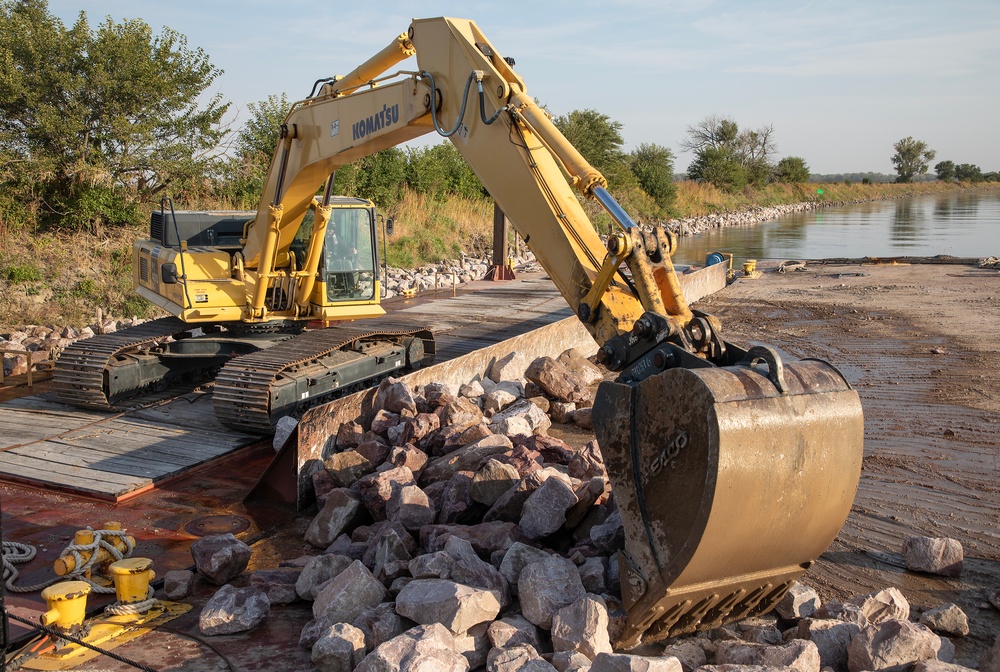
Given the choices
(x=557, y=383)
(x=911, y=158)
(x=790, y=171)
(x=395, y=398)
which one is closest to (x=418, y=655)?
(x=395, y=398)

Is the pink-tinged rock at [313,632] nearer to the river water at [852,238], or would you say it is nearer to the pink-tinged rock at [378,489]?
the pink-tinged rock at [378,489]

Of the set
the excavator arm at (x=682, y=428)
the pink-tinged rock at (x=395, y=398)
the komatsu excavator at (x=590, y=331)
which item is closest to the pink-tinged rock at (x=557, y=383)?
the komatsu excavator at (x=590, y=331)

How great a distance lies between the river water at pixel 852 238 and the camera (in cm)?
2722

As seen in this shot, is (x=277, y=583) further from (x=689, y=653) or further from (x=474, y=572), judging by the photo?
(x=689, y=653)

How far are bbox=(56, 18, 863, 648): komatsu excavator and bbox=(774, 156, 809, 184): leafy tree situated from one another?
209 feet

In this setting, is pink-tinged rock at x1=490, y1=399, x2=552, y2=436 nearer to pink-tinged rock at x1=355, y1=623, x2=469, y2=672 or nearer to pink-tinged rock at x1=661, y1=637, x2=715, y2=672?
pink-tinged rock at x1=661, y1=637, x2=715, y2=672

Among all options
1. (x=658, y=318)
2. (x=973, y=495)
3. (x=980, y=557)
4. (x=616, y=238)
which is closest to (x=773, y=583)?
(x=658, y=318)

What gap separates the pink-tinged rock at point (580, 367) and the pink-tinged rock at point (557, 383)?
1203 millimetres

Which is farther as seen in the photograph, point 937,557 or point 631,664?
point 937,557

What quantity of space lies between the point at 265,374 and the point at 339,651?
3.90 metres

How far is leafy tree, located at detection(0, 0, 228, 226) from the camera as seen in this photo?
1488 cm

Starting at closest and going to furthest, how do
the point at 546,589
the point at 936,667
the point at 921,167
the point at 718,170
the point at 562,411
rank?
1. the point at 936,667
2. the point at 546,589
3. the point at 562,411
4. the point at 718,170
5. the point at 921,167

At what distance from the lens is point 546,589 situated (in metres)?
4.14

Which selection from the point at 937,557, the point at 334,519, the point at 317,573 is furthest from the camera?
the point at 334,519
